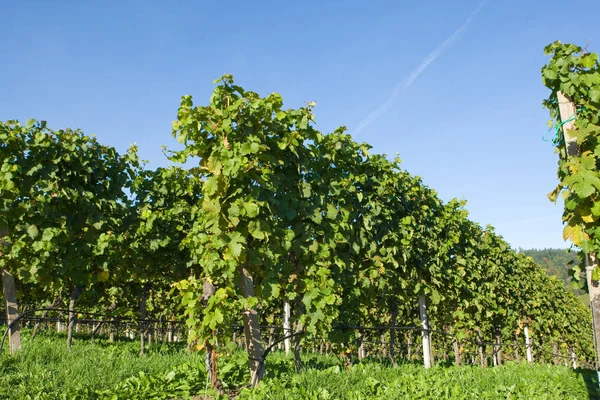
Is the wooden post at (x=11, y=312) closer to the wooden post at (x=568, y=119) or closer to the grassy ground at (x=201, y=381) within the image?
the grassy ground at (x=201, y=381)

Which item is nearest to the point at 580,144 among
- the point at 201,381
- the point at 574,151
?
the point at 574,151

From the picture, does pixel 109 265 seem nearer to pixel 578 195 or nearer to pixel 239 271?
pixel 239 271

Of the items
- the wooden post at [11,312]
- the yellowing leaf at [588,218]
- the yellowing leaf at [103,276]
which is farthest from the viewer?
the yellowing leaf at [103,276]

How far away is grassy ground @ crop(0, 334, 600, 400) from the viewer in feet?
15.7

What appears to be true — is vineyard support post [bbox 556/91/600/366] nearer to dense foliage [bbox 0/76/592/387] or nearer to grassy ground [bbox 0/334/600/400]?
grassy ground [bbox 0/334/600/400]

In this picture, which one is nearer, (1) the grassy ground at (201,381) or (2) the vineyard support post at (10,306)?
(1) the grassy ground at (201,381)

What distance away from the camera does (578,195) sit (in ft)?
12.9

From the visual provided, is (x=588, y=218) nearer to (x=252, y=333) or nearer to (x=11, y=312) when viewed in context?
(x=252, y=333)

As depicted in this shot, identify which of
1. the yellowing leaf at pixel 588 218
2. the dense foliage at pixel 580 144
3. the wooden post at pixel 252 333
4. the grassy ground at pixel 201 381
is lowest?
the grassy ground at pixel 201 381

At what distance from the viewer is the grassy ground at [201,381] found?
479 cm

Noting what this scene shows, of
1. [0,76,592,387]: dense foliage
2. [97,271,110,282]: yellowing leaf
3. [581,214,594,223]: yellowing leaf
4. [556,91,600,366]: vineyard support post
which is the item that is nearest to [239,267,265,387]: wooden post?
[0,76,592,387]: dense foliage

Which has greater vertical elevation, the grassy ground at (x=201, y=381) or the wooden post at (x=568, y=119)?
the wooden post at (x=568, y=119)

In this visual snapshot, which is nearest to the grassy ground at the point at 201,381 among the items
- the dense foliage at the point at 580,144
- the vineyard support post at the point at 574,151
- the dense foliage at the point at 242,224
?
the dense foliage at the point at 242,224

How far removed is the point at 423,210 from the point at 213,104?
23.9 ft
